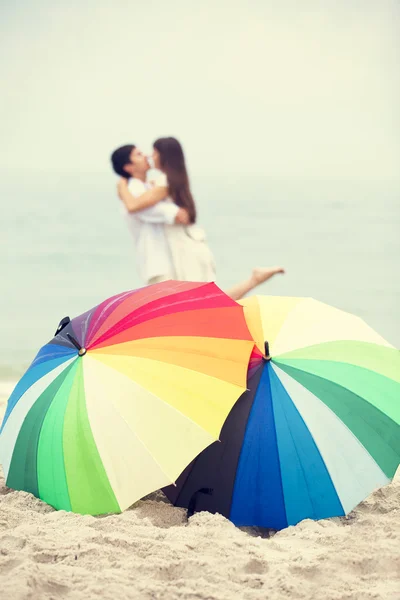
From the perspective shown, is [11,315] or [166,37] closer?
[11,315]

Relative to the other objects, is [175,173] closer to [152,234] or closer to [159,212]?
[159,212]

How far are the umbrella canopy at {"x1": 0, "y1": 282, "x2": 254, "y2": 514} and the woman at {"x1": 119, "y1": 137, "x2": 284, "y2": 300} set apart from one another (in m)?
1.86

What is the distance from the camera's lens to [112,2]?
14000 mm

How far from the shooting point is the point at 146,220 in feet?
15.9

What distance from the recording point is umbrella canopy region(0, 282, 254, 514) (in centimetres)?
245

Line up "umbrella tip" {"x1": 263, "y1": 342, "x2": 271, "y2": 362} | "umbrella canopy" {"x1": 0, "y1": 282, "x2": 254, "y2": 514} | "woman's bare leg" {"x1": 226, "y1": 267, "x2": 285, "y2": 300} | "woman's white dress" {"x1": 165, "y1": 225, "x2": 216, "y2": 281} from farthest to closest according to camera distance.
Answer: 1. "woman's white dress" {"x1": 165, "y1": 225, "x2": 216, "y2": 281}
2. "woman's bare leg" {"x1": 226, "y1": 267, "x2": 285, "y2": 300}
3. "umbrella tip" {"x1": 263, "y1": 342, "x2": 271, "y2": 362}
4. "umbrella canopy" {"x1": 0, "y1": 282, "x2": 254, "y2": 514}

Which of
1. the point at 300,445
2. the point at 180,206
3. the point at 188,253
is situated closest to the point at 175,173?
the point at 180,206

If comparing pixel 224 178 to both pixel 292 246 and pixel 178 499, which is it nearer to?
pixel 292 246

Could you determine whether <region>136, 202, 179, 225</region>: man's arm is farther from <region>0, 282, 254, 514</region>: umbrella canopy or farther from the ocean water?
the ocean water

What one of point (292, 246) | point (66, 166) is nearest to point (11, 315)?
point (292, 246)

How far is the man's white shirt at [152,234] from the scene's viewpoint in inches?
188

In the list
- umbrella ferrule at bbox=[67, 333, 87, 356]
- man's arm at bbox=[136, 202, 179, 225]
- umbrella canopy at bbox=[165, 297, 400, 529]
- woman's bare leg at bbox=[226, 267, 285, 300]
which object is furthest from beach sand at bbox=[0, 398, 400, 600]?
man's arm at bbox=[136, 202, 179, 225]

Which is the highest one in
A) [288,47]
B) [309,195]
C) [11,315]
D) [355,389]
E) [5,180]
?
[288,47]

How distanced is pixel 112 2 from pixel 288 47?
3.09 meters
